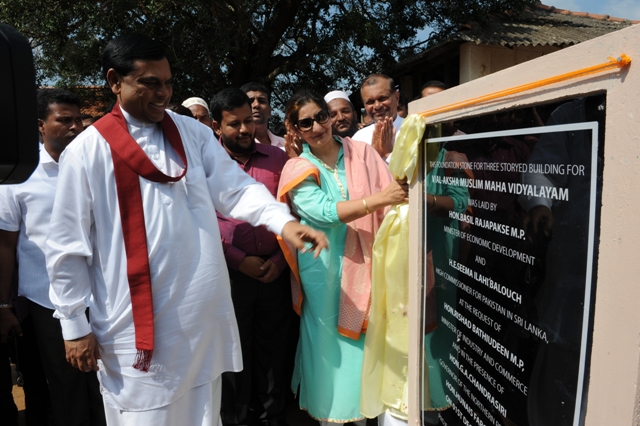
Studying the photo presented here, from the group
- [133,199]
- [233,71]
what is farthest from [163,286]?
[233,71]

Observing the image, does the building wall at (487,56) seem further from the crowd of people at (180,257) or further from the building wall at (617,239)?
the building wall at (617,239)

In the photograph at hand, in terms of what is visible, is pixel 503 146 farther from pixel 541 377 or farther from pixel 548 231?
pixel 541 377

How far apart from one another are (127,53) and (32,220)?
1362mm

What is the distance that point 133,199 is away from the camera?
7.02 feet

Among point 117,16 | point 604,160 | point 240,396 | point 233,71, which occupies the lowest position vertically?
point 240,396

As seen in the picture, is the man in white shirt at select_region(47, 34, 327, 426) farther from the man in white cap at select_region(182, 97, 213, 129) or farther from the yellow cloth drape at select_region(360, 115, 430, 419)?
the man in white cap at select_region(182, 97, 213, 129)

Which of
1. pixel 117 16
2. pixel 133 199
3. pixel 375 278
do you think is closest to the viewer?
pixel 133 199

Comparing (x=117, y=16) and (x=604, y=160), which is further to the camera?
(x=117, y=16)

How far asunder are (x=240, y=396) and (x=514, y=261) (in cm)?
244

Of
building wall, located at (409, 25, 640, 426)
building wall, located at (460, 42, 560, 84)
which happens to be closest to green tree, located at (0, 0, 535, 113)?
building wall, located at (460, 42, 560, 84)

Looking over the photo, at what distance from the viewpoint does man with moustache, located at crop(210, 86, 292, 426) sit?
3164 mm

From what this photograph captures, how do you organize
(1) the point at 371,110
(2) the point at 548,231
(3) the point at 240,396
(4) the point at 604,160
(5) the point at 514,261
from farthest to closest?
(1) the point at 371,110, (3) the point at 240,396, (5) the point at 514,261, (2) the point at 548,231, (4) the point at 604,160

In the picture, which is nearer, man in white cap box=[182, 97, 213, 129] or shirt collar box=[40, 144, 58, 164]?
shirt collar box=[40, 144, 58, 164]

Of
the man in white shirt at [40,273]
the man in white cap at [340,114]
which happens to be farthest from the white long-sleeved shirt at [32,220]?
the man in white cap at [340,114]
